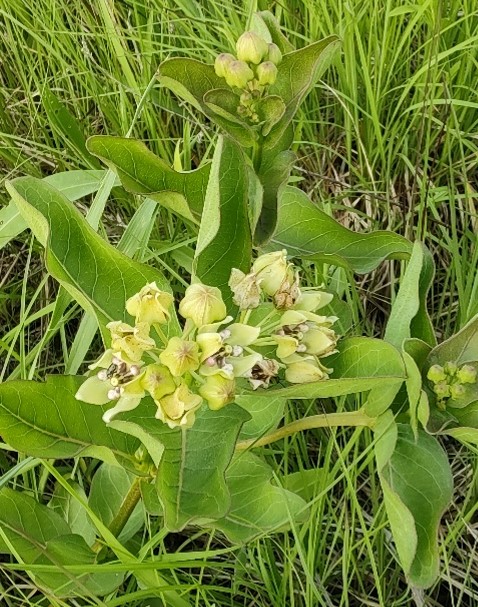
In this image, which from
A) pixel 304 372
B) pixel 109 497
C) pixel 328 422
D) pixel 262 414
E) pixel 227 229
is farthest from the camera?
pixel 109 497

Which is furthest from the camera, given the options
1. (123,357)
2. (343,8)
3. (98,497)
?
(343,8)

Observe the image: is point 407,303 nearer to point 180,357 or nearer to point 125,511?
point 180,357

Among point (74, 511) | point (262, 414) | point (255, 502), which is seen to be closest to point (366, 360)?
point (262, 414)

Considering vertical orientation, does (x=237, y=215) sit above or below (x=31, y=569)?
above

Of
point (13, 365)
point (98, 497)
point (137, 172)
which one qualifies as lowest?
point (98, 497)

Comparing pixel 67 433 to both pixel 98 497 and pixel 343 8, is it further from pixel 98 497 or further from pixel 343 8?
pixel 343 8

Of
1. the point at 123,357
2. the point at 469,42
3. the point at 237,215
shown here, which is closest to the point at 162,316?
the point at 123,357

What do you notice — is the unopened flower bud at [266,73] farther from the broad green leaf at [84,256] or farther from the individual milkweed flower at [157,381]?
the individual milkweed flower at [157,381]
